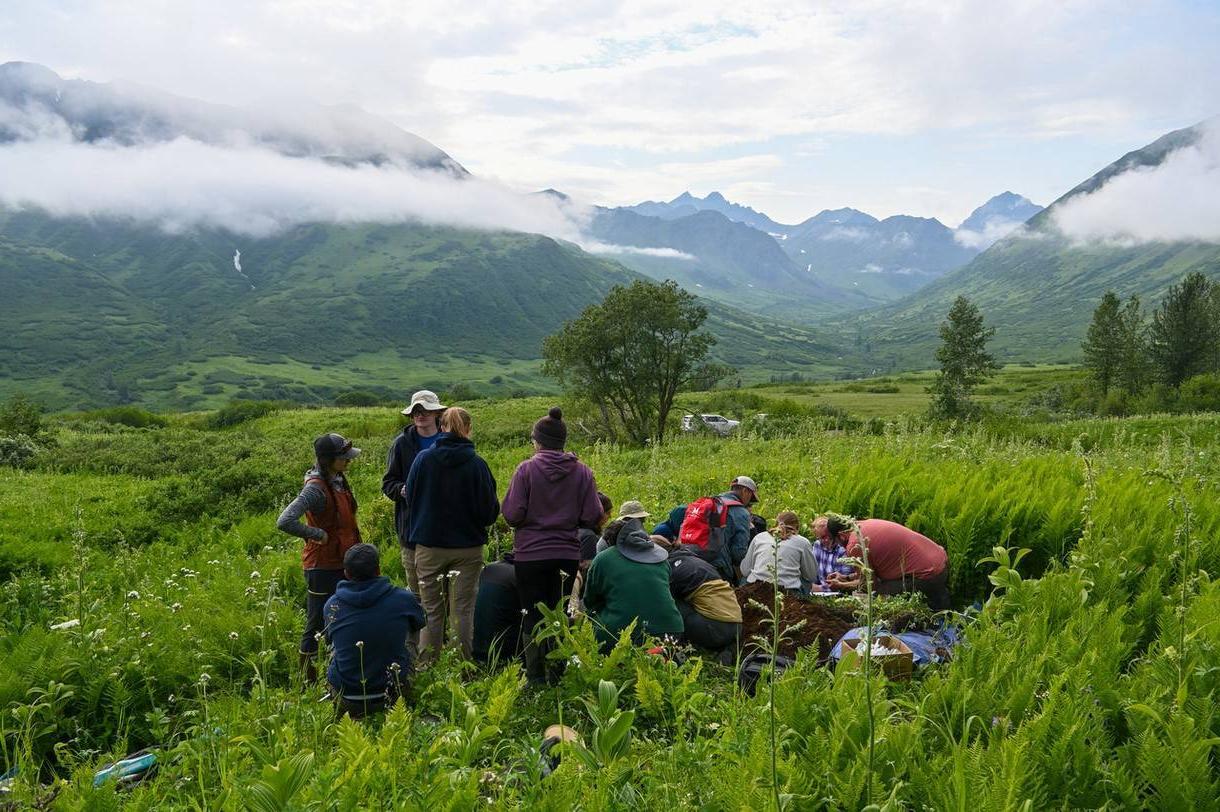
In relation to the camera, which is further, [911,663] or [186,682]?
[186,682]

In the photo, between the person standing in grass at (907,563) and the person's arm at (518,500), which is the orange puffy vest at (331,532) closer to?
the person's arm at (518,500)

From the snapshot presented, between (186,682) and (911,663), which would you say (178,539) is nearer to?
(186,682)

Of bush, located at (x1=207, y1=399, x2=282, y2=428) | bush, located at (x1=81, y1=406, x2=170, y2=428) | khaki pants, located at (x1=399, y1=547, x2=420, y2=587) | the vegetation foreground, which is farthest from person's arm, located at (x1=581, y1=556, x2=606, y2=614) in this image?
bush, located at (x1=207, y1=399, x2=282, y2=428)

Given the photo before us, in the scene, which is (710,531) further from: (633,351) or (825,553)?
(633,351)

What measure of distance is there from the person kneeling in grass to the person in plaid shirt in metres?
5.18

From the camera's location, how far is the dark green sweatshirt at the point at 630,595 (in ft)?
21.2

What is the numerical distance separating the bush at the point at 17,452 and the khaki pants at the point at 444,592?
2352cm

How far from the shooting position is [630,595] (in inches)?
256

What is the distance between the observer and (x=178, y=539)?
1464 centimetres

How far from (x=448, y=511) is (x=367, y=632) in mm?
1496

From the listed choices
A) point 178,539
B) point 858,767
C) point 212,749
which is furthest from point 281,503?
point 858,767

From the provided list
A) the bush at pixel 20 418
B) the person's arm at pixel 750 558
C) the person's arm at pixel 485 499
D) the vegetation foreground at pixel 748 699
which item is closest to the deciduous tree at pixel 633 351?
the bush at pixel 20 418

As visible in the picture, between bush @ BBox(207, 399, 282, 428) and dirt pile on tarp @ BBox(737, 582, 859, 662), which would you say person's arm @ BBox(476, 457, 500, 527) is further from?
bush @ BBox(207, 399, 282, 428)

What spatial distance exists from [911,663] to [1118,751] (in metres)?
1.86
